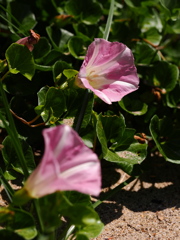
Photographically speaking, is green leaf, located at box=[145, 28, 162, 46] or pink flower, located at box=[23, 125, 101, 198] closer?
pink flower, located at box=[23, 125, 101, 198]

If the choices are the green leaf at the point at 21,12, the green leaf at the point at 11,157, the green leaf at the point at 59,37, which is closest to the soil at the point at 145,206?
the green leaf at the point at 11,157

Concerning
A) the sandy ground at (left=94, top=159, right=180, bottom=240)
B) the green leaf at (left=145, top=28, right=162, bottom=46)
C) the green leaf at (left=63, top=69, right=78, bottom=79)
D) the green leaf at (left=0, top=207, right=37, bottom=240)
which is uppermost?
the green leaf at (left=63, top=69, right=78, bottom=79)

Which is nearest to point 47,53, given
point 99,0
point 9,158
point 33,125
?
point 33,125

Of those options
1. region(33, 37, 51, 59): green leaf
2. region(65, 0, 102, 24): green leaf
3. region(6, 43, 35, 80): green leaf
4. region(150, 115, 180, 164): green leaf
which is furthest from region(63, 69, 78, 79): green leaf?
region(65, 0, 102, 24): green leaf

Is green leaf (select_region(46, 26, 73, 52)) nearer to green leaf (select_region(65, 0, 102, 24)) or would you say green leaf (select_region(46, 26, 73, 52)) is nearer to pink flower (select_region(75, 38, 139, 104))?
green leaf (select_region(65, 0, 102, 24))

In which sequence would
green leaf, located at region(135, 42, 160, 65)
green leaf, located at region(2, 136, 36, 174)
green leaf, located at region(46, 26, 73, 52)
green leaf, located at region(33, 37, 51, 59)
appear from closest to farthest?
green leaf, located at region(2, 136, 36, 174) < green leaf, located at region(33, 37, 51, 59) < green leaf, located at region(46, 26, 73, 52) < green leaf, located at region(135, 42, 160, 65)

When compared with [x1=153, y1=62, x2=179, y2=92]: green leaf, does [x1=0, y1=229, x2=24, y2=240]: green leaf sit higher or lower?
higher

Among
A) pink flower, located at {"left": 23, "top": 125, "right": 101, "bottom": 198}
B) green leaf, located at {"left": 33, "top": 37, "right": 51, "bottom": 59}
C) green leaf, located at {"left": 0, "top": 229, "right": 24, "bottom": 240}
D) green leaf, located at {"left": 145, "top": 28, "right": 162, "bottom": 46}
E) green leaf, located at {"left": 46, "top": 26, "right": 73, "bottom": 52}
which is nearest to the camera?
pink flower, located at {"left": 23, "top": 125, "right": 101, "bottom": 198}
